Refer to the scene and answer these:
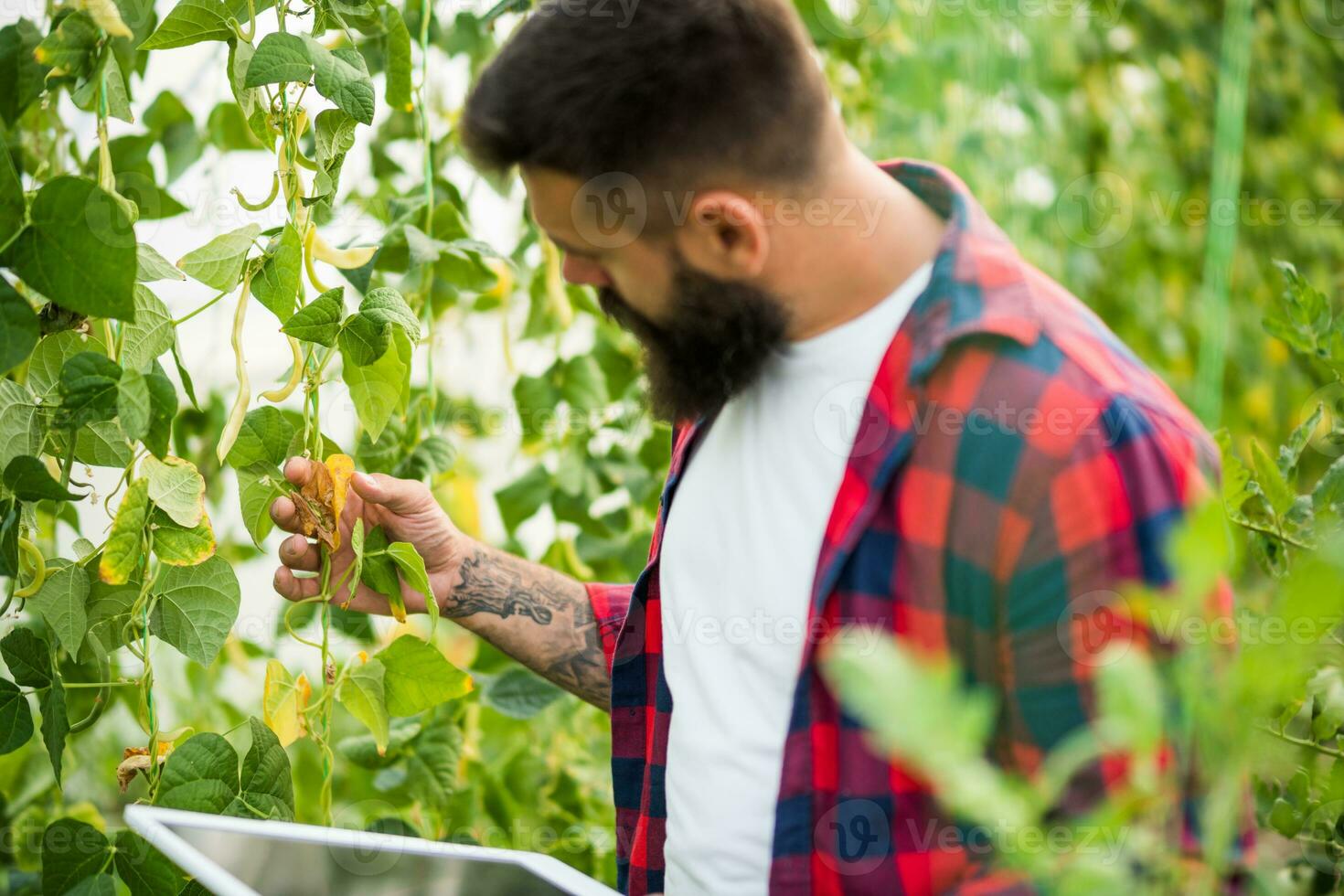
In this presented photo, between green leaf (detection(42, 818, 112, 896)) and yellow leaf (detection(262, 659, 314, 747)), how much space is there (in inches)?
5.1

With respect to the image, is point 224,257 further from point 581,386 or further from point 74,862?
point 581,386

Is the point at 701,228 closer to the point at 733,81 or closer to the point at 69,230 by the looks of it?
the point at 733,81

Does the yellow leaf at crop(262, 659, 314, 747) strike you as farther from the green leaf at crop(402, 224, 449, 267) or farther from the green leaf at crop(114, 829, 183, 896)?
the green leaf at crop(402, 224, 449, 267)

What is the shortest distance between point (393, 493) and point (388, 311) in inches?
6.9

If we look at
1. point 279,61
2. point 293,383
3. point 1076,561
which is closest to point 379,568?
point 293,383

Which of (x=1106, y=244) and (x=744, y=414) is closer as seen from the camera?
(x=744, y=414)

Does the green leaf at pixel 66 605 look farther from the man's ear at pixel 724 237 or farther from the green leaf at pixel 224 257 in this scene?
the man's ear at pixel 724 237

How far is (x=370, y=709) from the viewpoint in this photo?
891mm

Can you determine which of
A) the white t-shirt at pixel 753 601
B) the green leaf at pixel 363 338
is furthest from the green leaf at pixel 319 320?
the white t-shirt at pixel 753 601

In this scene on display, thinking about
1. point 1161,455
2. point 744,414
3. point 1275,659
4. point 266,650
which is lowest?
point 266,650

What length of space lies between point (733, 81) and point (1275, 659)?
65 centimetres

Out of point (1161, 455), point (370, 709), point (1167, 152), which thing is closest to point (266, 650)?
point (370, 709)

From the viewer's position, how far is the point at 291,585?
→ 938mm

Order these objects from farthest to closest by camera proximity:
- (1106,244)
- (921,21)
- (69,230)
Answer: (1106,244), (921,21), (69,230)
